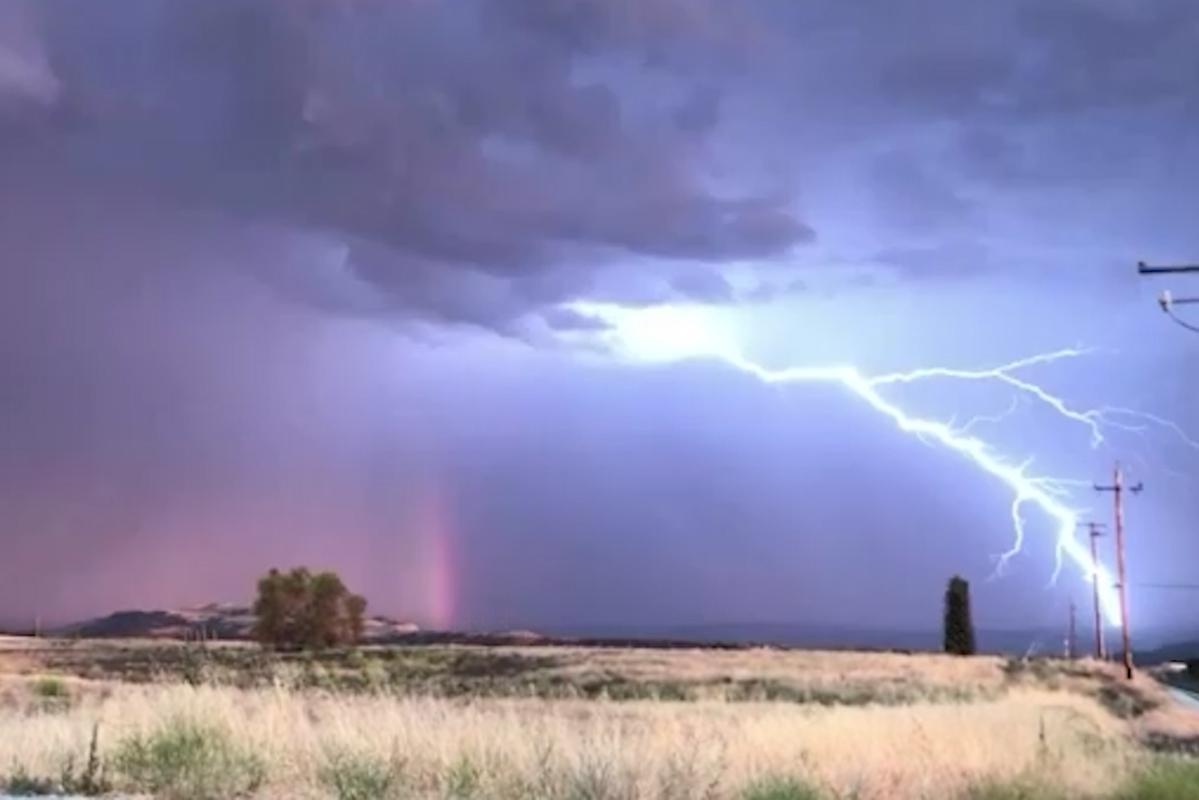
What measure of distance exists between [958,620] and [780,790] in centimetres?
7867

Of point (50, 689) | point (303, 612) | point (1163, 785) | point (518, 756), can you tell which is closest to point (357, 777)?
point (518, 756)

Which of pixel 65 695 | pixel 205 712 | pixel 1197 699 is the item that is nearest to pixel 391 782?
pixel 205 712

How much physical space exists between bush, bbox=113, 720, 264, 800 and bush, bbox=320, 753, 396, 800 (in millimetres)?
536

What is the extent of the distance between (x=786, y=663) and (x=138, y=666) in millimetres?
29757

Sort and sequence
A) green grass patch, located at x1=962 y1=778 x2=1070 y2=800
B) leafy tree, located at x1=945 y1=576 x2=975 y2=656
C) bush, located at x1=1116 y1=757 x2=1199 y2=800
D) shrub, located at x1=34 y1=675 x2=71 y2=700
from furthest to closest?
leafy tree, located at x1=945 y1=576 x2=975 y2=656 < shrub, located at x1=34 y1=675 x2=71 y2=700 < bush, located at x1=1116 y1=757 x2=1199 y2=800 < green grass patch, located at x1=962 y1=778 x2=1070 y2=800

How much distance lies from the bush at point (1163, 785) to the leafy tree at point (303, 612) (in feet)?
249

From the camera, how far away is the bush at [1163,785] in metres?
12.6

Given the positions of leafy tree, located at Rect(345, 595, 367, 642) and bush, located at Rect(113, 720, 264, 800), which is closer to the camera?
bush, located at Rect(113, 720, 264, 800)

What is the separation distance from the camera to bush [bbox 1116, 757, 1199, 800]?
12.6m

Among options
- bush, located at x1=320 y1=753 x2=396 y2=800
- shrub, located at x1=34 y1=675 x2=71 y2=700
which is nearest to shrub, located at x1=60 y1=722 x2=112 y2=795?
bush, located at x1=320 y1=753 x2=396 y2=800

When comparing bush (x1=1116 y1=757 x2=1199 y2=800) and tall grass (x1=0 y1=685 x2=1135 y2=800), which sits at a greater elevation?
tall grass (x1=0 y1=685 x2=1135 y2=800)

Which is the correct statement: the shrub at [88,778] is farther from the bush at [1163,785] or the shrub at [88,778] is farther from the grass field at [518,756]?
the bush at [1163,785]

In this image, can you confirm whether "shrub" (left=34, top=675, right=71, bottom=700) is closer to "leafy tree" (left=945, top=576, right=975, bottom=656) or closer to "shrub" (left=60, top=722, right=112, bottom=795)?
"shrub" (left=60, top=722, right=112, bottom=795)

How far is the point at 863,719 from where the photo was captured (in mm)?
19062
